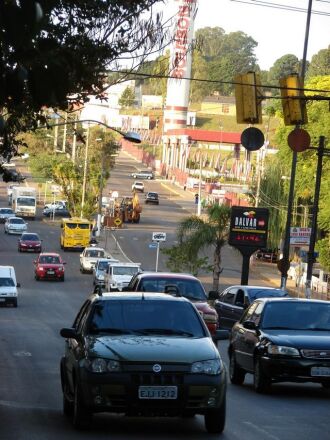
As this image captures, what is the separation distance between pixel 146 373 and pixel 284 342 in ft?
18.4

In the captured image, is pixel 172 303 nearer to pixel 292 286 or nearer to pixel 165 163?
pixel 292 286

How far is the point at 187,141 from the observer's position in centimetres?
15762

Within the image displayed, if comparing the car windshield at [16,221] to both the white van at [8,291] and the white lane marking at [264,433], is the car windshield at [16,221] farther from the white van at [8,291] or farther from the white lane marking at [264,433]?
the white lane marking at [264,433]

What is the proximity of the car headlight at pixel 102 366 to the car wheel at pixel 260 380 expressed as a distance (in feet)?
19.1

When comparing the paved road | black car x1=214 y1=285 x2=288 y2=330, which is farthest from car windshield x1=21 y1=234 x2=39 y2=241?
black car x1=214 y1=285 x2=288 y2=330

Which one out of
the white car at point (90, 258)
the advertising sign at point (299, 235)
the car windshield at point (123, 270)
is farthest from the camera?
the white car at point (90, 258)

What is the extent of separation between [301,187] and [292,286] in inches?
329

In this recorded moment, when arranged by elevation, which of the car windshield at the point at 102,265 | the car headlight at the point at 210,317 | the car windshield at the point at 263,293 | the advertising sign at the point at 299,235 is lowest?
the car windshield at the point at 102,265

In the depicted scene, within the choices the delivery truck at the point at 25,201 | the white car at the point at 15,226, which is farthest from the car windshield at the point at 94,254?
the delivery truck at the point at 25,201

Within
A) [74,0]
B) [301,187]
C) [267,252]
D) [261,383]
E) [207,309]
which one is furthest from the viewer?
[267,252]

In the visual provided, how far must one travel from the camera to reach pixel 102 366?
12.3 meters

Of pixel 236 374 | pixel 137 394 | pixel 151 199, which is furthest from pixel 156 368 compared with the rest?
pixel 151 199

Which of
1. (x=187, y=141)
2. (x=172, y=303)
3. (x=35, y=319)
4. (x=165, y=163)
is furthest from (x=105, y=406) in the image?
(x=165, y=163)

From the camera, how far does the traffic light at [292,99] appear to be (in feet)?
66.6
